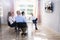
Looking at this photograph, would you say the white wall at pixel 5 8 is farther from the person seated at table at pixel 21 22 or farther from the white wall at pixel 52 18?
the white wall at pixel 52 18

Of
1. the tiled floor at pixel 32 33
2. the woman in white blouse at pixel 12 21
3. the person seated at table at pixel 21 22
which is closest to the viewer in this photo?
the tiled floor at pixel 32 33

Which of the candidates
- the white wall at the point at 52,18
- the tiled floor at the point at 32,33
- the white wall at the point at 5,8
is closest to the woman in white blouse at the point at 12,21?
the tiled floor at the point at 32,33

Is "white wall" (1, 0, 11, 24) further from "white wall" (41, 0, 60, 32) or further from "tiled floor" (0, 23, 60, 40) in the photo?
"white wall" (41, 0, 60, 32)

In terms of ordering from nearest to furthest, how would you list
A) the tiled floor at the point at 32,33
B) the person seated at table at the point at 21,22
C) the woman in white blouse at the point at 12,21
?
the tiled floor at the point at 32,33
the person seated at table at the point at 21,22
the woman in white blouse at the point at 12,21

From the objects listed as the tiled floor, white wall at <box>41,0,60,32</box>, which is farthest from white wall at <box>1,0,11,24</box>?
white wall at <box>41,0,60,32</box>

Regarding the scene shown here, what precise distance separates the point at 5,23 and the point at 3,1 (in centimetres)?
116

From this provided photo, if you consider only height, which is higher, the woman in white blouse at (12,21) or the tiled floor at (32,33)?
the woman in white blouse at (12,21)

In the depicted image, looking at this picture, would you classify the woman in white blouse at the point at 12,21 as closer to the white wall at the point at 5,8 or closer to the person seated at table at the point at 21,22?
the person seated at table at the point at 21,22

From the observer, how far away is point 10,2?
6.57 metres

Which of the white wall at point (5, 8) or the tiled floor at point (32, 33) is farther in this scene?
the white wall at point (5, 8)

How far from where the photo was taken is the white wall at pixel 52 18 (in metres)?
5.77

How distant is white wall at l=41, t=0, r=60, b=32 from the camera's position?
18.9ft

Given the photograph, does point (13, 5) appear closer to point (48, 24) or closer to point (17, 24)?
point (17, 24)

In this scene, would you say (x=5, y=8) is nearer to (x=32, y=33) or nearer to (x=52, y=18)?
(x=32, y=33)
